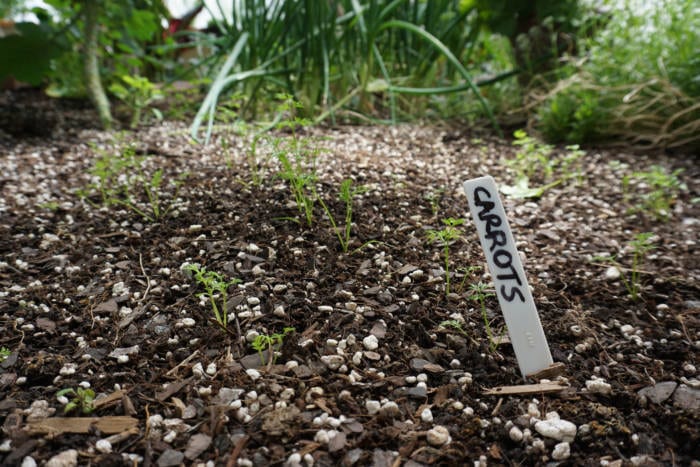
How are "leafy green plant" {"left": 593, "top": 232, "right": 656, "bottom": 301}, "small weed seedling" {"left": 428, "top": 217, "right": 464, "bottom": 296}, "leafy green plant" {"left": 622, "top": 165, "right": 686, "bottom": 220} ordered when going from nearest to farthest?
"small weed seedling" {"left": 428, "top": 217, "right": 464, "bottom": 296} < "leafy green plant" {"left": 593, "top": 232, "right": 656, "bottom": 301} < "leafy green plant" {"left": 622, "top": 165, "right": 686, "bottom": 220}

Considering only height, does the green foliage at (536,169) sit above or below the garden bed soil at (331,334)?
above

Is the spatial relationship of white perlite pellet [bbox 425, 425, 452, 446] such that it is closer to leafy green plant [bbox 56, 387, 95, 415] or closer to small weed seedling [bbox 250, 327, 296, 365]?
small weed seedling [bbox 250, 327, 296, 365]

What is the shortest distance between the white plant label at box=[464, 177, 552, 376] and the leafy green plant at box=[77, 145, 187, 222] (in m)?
0.93

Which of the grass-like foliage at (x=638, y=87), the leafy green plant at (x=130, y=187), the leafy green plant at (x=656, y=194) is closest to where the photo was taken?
the leafy green plant at (x=130, y=187)

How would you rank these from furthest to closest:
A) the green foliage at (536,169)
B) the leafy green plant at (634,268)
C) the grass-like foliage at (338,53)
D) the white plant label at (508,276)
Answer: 1. the grass-like foliage at (338,53)
2. the green foliage at (536,169)
3. the leafy green plant at (634,268)
4. the white plant label at (508,276)

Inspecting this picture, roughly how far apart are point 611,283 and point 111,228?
4.43ft

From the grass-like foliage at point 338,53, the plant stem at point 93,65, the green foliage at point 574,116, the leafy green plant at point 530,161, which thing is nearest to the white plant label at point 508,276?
the leafy green plant at point 530,161

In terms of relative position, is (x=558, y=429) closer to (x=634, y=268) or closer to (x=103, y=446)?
(x=634, y=268)

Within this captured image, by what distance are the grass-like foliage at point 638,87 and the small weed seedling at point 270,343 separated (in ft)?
5.84

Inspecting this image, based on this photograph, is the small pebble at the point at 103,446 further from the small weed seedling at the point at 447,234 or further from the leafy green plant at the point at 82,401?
the small weed seedling at the point at 447,234

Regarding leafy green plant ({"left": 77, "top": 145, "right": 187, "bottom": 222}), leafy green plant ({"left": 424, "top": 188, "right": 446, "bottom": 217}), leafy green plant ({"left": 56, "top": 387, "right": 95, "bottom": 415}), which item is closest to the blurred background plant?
leafy green plant ({"left": 77, "top": 145, "right": 187, "bottom": 222})

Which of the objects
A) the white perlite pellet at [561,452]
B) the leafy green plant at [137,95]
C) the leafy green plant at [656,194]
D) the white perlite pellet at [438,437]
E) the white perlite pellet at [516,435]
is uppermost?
the leafy green plant at [137,95]

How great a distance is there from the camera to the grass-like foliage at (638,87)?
2.07m

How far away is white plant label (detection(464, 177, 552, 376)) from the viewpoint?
2.89ft
